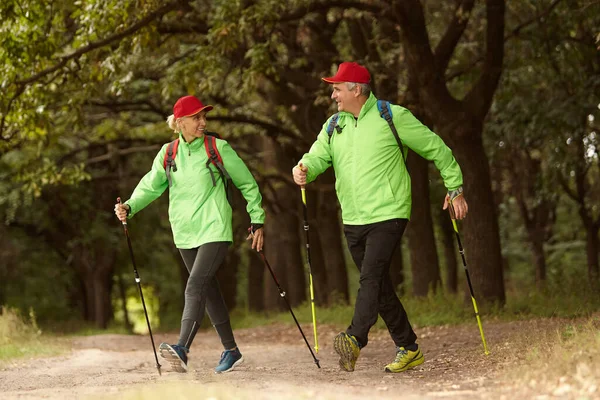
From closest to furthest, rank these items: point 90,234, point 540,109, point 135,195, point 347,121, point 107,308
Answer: point 347,121 → point 135,195 → point 540,109 → point 90,234 → point 107,308

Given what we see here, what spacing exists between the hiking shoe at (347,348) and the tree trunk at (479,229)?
6.66m

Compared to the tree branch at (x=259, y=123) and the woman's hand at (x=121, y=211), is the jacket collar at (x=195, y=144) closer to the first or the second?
the woman's hand at (x=121, y=211)

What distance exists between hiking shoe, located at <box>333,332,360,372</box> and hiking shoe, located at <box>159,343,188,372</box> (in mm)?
1352

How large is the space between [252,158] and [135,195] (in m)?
16.5

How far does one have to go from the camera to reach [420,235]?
17844 millimetres

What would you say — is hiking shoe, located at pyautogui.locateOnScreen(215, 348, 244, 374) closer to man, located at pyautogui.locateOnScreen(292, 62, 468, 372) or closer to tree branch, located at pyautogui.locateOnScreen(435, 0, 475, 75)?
man, located at pyautogui.locateOnScreen(292, 62, 468, 372)

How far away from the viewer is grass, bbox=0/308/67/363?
1256 centimetres

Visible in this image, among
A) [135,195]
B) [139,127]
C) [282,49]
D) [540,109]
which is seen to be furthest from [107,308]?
[135,195]

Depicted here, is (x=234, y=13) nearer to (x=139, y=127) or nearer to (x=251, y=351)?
(x=251, y=351)

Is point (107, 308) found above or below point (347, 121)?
below

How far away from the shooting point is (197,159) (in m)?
8.90

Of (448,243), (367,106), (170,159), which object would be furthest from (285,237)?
(367,106)

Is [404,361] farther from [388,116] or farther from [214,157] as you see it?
[214,157]

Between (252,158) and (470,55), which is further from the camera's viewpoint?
(252,158)
